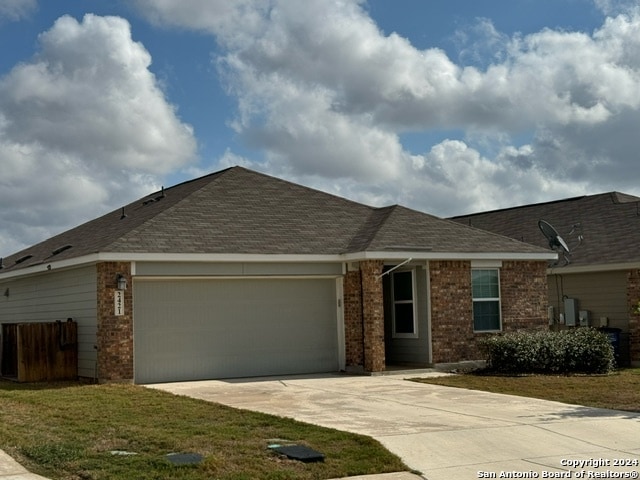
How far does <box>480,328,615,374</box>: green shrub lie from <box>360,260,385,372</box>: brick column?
2.44m

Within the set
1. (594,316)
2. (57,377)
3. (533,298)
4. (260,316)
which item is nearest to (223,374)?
(260,316)

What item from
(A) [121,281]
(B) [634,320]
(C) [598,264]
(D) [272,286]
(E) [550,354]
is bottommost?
(E) [550,354]

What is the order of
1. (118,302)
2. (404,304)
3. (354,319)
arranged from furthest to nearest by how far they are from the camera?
(404,304) → (354,319) → (118,302)

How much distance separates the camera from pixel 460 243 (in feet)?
68.7

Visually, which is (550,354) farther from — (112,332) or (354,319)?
(112,332)

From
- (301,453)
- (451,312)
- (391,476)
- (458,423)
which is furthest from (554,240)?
(391,476)

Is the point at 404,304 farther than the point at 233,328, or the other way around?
the point at 404,304

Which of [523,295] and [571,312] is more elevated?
[523,295]

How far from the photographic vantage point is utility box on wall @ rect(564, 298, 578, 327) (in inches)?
934

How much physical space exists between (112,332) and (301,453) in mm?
8942

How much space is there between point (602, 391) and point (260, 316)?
7656 mm

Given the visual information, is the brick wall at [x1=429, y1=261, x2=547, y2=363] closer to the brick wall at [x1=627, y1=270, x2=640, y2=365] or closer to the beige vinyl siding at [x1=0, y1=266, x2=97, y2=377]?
the brick wall at [x1=627, y1=270, x2=640, y2=365]

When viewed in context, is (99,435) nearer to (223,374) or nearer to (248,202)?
(223,374)

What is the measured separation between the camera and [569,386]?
1642 centimetres
